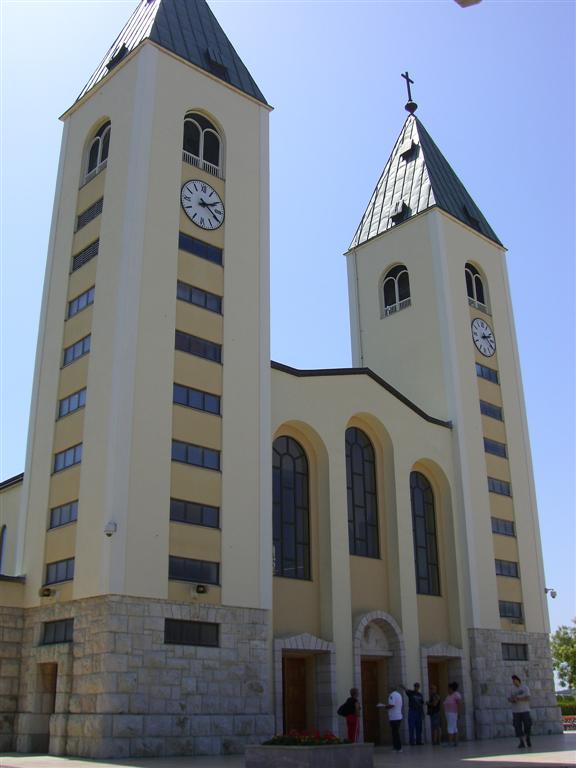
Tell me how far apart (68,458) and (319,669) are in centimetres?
873

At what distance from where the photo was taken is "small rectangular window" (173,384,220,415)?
21469 mm

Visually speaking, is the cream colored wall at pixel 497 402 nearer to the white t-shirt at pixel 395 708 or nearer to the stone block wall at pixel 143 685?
the white t-shirt at pixel 395 708

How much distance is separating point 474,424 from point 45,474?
1523 cm

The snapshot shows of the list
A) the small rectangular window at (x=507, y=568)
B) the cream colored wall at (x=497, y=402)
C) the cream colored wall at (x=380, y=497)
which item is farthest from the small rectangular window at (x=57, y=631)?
the small rectangular window at (x=507, y=568)

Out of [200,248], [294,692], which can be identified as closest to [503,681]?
[294,692]

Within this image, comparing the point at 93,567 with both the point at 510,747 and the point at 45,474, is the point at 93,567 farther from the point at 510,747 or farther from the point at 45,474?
the point at 510,747

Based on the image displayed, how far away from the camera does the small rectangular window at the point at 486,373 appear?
1229 inches

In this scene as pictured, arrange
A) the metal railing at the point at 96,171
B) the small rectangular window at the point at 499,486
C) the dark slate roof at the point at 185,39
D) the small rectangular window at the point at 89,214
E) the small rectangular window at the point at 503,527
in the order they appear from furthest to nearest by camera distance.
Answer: the small rectangular window at the point at 499,486 → the small rectangular window at the point at 503,527 → the dark slate roof at the point at 185,39 → the metal railing at the point at 96,171 → the small rectangular window at the point at 89,214

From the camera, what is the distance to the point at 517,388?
32844 mm

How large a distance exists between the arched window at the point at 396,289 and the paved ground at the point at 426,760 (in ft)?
54.9

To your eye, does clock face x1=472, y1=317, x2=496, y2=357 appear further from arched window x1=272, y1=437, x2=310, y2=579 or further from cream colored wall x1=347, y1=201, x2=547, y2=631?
arched window x1=272, y1=437, x2=310, y2=579

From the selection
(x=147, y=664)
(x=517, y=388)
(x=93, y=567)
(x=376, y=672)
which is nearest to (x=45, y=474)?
(x=93, y=567)

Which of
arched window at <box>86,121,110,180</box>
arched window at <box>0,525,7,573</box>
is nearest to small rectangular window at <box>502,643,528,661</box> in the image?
arched window at <box>0,525,7,573</box>

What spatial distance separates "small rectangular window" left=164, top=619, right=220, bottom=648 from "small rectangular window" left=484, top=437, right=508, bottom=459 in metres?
13.9
